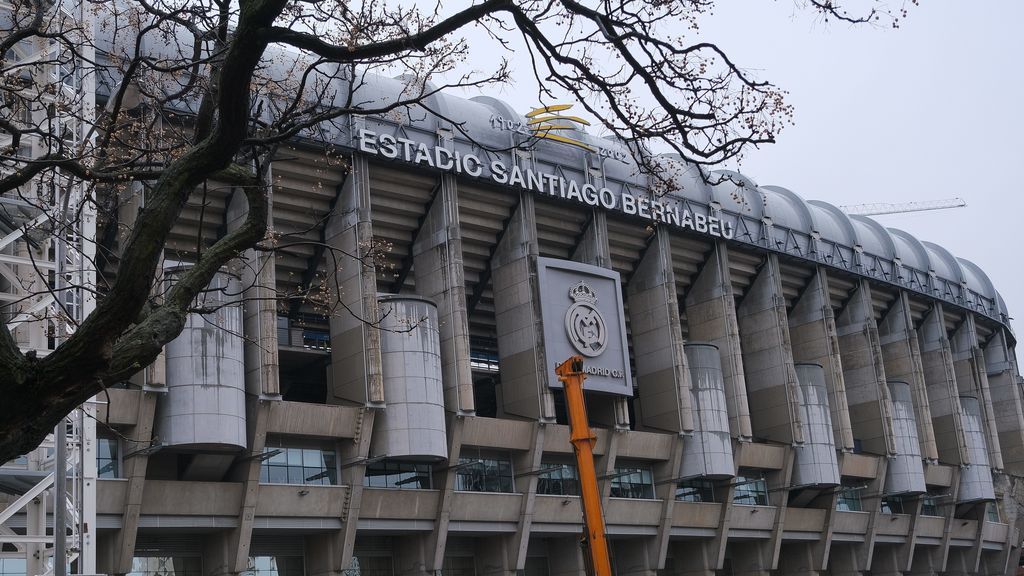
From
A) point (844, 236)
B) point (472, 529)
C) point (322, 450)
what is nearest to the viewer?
point (322, 450)

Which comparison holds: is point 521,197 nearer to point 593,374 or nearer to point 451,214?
point 451,214

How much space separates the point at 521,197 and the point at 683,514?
20095mm

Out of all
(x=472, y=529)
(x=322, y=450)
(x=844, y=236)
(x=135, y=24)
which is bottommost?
(x=472, y=529)

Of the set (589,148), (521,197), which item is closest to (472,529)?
(521,197)

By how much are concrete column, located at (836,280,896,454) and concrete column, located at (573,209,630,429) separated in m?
23.8

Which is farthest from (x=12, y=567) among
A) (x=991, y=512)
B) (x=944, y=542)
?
(x=991, y=512)

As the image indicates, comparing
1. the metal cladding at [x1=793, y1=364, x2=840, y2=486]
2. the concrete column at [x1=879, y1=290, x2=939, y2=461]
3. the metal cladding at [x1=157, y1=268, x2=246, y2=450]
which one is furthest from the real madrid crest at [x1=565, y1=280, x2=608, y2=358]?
the concrete column at [x1=879, y1=290, x2=939, y2=461]

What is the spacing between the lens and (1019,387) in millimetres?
101625

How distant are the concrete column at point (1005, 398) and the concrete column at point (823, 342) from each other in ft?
94.6

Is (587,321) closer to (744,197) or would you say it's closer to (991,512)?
(744,197)

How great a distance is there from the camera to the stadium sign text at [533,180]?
54219mm

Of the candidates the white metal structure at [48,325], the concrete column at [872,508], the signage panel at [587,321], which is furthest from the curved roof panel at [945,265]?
the white metal structure at [48,325]

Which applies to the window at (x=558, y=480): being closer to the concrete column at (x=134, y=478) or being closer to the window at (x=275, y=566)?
the window at (x=275, y=566)

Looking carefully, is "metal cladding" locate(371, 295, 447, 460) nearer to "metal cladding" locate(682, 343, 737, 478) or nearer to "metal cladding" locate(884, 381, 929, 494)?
"metal cladding" locate(682, 343, 737, 478)
